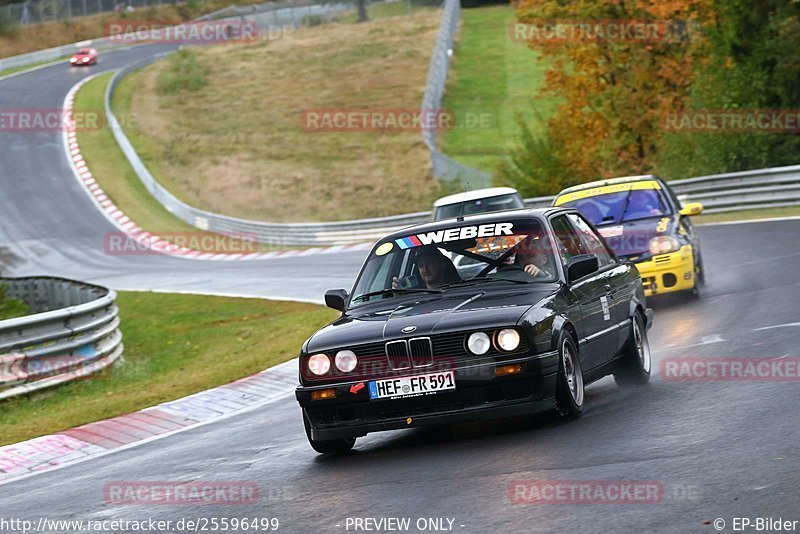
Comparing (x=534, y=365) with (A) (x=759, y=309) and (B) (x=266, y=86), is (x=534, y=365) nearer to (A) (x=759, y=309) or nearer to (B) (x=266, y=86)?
(A) (x=759, y=309)

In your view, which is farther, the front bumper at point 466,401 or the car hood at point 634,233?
the car hood at point 634,233

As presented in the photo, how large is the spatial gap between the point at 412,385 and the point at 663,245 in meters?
7.73

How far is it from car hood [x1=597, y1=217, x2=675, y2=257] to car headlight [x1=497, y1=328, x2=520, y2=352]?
7380 mm

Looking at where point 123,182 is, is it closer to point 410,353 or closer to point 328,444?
point 328,444

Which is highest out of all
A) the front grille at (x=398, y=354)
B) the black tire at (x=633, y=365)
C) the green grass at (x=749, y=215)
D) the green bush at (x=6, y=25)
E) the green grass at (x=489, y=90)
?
the front grille at (x=398, y=354)

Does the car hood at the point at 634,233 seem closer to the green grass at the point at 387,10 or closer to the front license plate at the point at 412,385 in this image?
the front license plate at the point at 412,385

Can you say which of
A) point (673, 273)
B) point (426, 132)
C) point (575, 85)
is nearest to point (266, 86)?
point (426, 132)

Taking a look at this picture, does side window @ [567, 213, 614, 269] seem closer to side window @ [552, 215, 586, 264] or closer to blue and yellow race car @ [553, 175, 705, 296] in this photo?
side window @ [552, 215, 586, 264]

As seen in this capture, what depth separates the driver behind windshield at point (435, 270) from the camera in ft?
28.3

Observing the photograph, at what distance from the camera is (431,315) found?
25.5ft

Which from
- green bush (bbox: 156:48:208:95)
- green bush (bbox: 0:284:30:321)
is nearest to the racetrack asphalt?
green bush (bbox: 0:284:30:321)

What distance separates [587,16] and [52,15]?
54466 mm

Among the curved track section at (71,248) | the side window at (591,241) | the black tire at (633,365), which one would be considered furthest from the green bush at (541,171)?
the black tire at (633,365)

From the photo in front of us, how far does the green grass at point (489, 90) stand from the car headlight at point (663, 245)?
2643 centimetres
